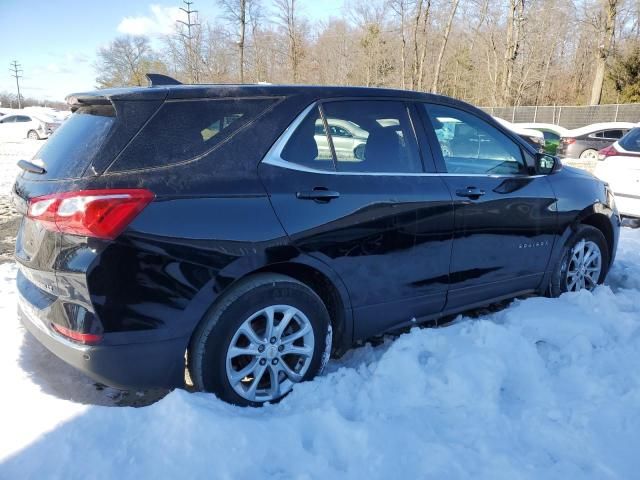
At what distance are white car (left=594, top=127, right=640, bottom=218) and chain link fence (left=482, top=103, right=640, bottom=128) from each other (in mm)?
22383

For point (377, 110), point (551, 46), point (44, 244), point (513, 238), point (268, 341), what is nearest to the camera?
point (44, 244)

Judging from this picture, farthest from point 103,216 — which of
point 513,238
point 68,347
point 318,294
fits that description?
point 513,238

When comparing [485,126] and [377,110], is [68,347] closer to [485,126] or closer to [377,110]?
[377,110]

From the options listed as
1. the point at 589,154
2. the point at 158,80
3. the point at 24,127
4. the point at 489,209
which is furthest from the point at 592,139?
the point at 24,127

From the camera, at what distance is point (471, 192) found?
338 centimetres

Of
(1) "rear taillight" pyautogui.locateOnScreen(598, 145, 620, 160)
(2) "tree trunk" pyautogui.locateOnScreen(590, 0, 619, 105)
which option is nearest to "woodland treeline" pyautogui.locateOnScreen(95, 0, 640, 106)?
(2) "tree trunk" pyautogui.locateOnScreen(590, 0, 619, 105)

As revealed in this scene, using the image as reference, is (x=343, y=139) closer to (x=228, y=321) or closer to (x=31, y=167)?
(x=228, y=321)

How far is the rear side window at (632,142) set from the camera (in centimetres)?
710

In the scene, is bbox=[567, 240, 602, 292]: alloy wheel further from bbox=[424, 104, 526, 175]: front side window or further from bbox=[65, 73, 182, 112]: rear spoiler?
bbox=[65, 73, 182, 112]: rear spoiler

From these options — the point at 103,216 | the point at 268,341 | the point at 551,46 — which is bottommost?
the point at 268,341

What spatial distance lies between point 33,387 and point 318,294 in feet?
5.27

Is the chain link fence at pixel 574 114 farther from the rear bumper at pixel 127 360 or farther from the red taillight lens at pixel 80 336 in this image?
the red taillight lens at pixel 80 336

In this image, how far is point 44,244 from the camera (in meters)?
2.44

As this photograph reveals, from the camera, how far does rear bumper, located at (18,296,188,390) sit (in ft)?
7.59
